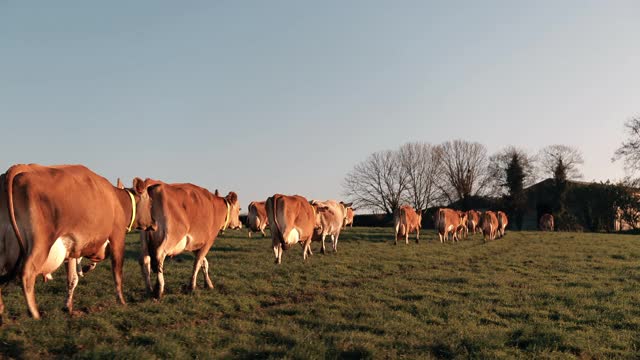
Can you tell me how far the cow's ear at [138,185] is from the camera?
897 centimetres

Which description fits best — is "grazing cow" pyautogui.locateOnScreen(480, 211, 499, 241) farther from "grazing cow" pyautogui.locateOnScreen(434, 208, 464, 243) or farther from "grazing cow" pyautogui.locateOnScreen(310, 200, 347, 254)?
"grazing cow" pyautogui.locateOnScreen(310, 200, 347, 254)

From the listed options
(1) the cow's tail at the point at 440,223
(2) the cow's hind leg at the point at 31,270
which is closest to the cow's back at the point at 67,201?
(2) the cow's hind leg at the point at 31,270

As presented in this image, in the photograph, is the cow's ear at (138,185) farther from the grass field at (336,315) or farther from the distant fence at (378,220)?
the distant fence at (378,220)

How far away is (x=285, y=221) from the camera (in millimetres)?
14234

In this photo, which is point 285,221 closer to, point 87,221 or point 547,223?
point 87,221

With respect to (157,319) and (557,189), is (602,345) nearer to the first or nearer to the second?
(157,319)

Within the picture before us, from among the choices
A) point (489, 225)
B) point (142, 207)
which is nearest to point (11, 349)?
point (142, 207)

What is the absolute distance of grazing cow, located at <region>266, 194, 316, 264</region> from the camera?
1409 centimetres

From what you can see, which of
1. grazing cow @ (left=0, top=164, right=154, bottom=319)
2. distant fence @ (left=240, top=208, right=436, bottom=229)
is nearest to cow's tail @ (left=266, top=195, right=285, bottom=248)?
grazing cow @ (left=0, top=164, right=154, bottom=319)

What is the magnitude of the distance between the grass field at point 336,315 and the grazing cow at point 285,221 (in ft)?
2.55

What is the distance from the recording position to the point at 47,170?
6.94 meters

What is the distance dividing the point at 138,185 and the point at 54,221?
2450mm

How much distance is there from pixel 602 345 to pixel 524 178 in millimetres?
57512

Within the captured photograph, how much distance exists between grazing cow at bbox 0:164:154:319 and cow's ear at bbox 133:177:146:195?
77 cm
